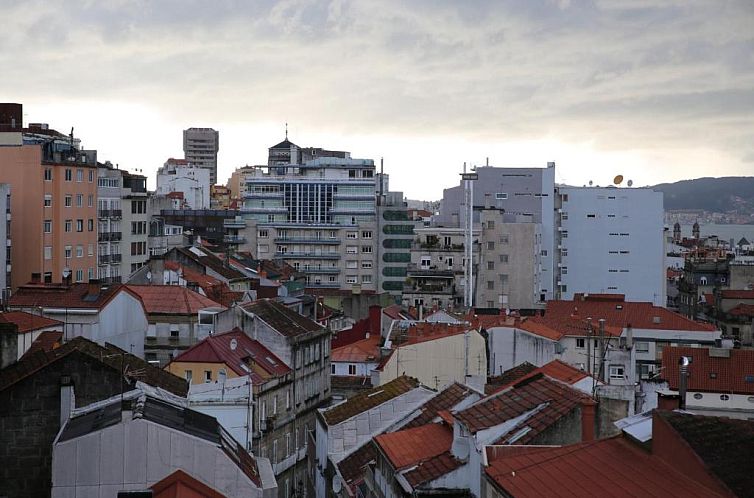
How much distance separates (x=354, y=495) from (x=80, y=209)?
5776cm

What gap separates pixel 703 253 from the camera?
182750 millimetres

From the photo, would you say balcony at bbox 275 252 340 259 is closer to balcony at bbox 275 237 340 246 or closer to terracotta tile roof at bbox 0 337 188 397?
balcony at bbox 275 237 340 246

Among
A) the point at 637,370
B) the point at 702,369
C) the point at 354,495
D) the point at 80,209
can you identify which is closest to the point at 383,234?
the point at 80,209

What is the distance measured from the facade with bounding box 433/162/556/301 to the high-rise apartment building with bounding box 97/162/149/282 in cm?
3751

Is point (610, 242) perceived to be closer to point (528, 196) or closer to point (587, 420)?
point (528, 196)

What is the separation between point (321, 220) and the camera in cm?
14562

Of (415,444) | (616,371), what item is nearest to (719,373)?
(616,371)

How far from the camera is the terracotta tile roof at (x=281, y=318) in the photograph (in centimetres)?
6538

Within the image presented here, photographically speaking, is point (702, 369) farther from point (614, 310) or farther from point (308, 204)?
point (308, 204)

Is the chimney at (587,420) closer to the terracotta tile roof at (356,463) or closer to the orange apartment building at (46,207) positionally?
the terracotta tile roof at (356,463)

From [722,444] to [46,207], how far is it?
72511 mm

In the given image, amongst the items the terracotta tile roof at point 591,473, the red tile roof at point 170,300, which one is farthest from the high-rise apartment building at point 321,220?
the terracotta tile roof at point 591,473

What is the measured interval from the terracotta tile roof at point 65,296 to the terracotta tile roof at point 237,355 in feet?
17.6

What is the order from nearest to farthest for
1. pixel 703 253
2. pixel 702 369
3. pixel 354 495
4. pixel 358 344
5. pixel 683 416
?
pixel 683 416, pixel 354 495, pixel 702 369, pixel 358 344, pixel 703 253
